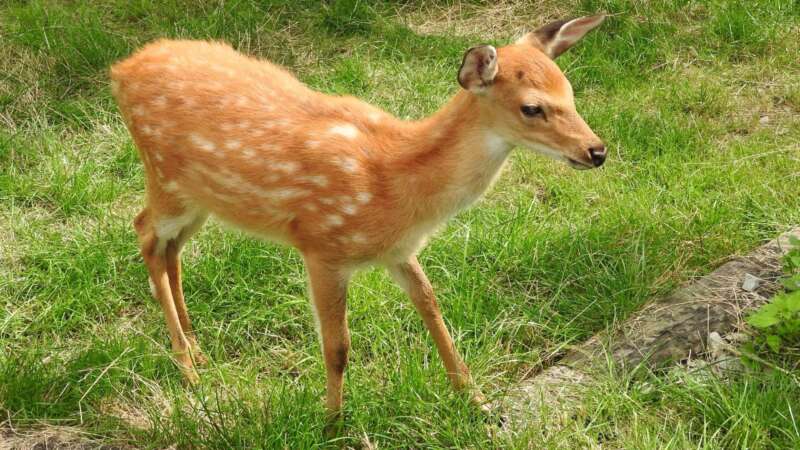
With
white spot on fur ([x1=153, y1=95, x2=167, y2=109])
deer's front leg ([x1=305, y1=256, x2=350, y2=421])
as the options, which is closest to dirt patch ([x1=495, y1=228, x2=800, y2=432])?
deer's front leg ([x1=305, y1=256, x2=350, y2=421])

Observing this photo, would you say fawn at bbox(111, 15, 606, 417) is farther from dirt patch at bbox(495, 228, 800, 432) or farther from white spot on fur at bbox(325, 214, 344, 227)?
dirt patch at bbox(495, 228, 800, 432)

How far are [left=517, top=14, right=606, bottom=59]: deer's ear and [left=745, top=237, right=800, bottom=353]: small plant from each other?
1278 mm

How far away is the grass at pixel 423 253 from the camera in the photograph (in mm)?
4047

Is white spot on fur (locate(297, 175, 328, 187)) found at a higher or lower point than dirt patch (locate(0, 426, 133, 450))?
higher

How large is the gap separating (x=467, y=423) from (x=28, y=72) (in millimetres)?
4346

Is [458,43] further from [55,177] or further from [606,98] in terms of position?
[55,177]

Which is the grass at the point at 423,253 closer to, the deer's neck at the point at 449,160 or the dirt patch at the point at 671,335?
the dirt patch at the point at 671,335

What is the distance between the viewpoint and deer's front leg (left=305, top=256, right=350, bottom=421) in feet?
13.3

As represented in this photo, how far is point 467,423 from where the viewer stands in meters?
3.95

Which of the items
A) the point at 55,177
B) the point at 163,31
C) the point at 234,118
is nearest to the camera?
the point at 234,118

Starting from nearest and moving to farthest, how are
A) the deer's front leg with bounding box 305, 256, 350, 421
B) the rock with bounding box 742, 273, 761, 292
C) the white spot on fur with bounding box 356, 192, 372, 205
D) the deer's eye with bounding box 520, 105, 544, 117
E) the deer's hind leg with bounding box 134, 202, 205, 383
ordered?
1. the deer's eye with bounding box 520, 105, 544, 117
2. the white spot on fur with bounding box 356, 192, 372, 205
3. the deer's front leg with bounding box 305, 256, 350, 421
4. the rock with bounding box 742, 273, 761, 292
5. the deer's hind leg with bounding box 134, 202, 205, 383

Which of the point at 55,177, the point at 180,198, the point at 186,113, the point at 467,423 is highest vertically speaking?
the point at 186,113

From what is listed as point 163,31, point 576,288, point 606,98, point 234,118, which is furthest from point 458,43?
point 234,118

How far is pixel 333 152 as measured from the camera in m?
4.03
